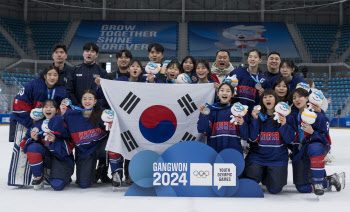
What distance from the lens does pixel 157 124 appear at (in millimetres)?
3969

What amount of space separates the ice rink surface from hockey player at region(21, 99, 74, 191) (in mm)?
131

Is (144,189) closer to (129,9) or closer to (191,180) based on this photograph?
(191,180)

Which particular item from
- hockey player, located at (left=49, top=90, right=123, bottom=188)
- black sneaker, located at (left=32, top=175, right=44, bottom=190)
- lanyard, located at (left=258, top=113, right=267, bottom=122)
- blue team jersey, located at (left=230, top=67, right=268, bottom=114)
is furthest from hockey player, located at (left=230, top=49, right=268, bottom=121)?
black sneaker, located at (left=32, top=175, right=44, bottom=190)

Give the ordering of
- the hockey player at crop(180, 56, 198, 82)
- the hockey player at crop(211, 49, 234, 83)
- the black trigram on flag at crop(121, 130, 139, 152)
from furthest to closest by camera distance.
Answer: the hockey player at crop(211, 49, 234, 83) → the hockey player at crop(180, 56, 198, 82) → the black trigram on flag at crop(121, 130, 139, 152)

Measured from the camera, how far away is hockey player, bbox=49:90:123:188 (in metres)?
3.95

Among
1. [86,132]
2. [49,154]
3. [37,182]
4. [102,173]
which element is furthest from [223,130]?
[37,182]

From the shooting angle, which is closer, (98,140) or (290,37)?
(98,140)

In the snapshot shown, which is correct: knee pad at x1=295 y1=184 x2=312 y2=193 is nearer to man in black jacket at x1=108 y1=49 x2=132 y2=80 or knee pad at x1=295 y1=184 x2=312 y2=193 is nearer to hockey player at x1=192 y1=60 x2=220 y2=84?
hockey player at x1=192 y1=60 x2=220 y2=84

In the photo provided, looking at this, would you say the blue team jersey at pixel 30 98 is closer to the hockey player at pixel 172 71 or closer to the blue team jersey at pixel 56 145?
the blue team jersey at pixel 56 145

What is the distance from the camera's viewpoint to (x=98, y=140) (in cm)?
408

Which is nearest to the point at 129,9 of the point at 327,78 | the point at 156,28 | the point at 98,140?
the point at 156,28

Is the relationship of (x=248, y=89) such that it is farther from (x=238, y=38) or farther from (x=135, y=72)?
(x=238, y=38)

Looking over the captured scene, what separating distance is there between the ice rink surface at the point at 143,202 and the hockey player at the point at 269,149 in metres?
0.18

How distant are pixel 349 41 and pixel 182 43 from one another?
10572 millimetres
